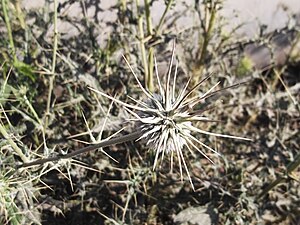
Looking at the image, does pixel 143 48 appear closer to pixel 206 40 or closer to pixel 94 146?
pixel 206 40

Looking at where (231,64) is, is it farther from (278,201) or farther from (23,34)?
(23,34)

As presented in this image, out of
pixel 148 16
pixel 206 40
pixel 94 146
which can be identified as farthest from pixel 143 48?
pixel 94 146

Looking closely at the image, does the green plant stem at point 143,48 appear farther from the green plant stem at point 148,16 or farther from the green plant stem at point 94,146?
the green plant stem at point 94,146

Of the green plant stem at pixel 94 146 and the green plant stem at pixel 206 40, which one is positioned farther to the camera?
the green plant stem at pixel 206 40

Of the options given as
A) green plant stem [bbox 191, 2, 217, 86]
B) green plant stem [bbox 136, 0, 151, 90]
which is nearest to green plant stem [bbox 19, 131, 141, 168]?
green plant stem [bbox 136, 0, 151, 90]

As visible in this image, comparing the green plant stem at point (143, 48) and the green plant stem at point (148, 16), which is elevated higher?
the green plant stem at point (148, 16)

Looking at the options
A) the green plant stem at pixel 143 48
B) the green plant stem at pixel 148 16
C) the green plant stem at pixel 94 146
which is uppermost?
the green plant stem at pixel 148 16

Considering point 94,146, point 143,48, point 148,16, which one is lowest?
point 94,146

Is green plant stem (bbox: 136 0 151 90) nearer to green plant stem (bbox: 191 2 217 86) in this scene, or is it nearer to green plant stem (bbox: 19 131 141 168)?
green plant stem (bbox: 191 2 217 86)

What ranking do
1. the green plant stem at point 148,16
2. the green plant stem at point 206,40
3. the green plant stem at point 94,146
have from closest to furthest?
the green plant stem at point 94,146
the green plant stem at point 148,16
the green plant stem at point 206,40

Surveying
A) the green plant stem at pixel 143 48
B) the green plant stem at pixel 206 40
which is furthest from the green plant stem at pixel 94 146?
the green plant stem at pixel 206 40

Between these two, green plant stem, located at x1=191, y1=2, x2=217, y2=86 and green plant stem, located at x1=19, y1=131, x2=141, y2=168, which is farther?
green plant stem, located at x1=191, y1=2, x2=217, y2=86

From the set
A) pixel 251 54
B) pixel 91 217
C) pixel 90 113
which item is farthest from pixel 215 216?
pixel 251 54
